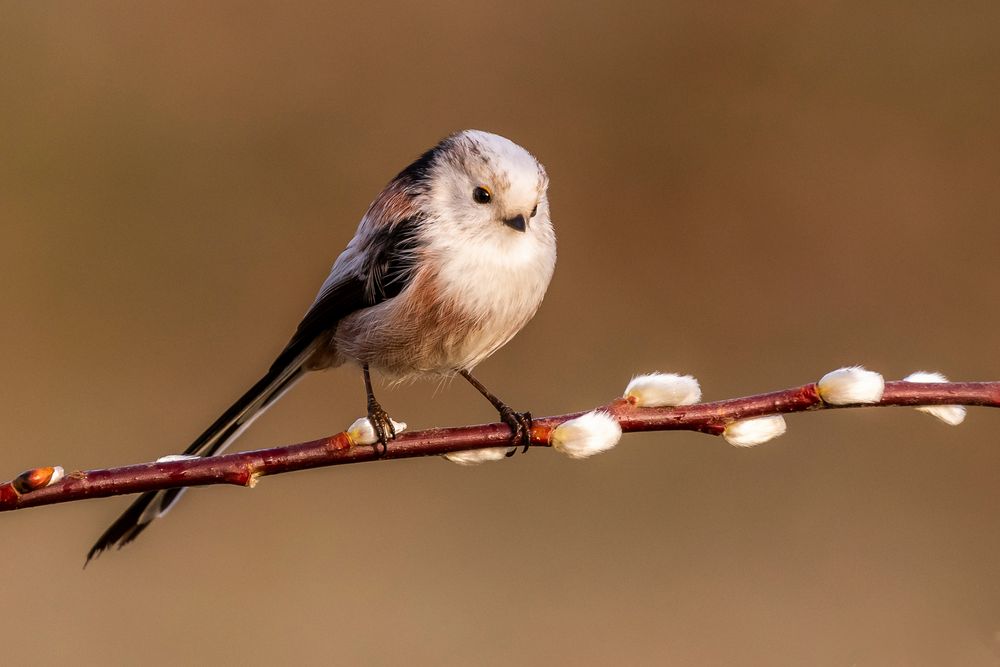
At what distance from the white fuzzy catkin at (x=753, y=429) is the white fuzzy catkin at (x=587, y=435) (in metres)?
0.13

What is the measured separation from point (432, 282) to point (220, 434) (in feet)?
1.24

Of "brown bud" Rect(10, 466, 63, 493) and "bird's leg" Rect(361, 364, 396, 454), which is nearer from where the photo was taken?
"brown bud" Rect(10, 466, 63, 493)

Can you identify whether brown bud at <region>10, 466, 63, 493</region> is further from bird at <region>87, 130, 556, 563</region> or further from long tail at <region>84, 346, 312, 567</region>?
bird at <region>87, 130, 556, 563</region>

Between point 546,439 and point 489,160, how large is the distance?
0.46 meters

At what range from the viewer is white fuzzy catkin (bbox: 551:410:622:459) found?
1.08 metres

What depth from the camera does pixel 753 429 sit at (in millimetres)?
1132

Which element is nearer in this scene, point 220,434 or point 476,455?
point 476,455

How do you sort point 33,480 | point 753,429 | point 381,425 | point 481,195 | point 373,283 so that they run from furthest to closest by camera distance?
point 373,283 → point 481,195 → point 381,425 → point 753,429 → point 33,480

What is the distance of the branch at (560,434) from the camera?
1049 millimetres

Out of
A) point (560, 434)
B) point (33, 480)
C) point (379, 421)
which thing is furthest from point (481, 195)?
point (33, 480)

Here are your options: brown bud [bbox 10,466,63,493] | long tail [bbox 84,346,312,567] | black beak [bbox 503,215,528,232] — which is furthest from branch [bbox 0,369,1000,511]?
black beak [bbox 503,215,528,232]

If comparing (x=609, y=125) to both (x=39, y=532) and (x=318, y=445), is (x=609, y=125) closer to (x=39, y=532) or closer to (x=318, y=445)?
(x=39, y=532)

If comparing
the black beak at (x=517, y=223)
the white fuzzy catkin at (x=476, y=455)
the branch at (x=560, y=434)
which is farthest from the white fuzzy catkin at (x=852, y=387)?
the black beak at (x=517, y=223)

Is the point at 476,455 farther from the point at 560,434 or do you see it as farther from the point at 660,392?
the point at 660,392
